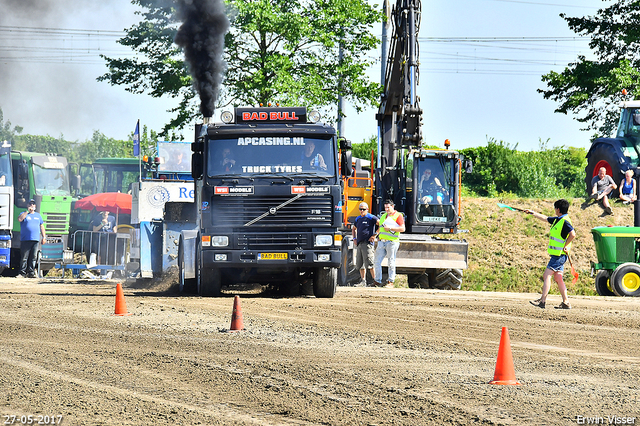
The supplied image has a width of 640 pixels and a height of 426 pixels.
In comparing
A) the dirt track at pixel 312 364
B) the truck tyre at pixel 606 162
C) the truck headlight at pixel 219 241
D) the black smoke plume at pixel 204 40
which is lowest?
the dirt track at pixel 312 364

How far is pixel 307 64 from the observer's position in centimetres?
2864

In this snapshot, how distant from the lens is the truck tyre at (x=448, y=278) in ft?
64.1

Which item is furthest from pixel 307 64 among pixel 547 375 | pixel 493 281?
pixel 547 375

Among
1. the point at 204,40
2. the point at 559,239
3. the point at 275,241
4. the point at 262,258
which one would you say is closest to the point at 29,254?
the point at 204,40

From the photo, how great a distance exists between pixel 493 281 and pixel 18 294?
1710 centimetres

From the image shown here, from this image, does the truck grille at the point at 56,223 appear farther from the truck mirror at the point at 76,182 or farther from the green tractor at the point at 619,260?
the green tractor at the point at 619,260

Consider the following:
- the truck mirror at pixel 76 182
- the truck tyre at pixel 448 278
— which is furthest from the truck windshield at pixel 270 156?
the truck mirror at pixel 76 182

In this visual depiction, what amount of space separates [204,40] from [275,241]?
30.1ft

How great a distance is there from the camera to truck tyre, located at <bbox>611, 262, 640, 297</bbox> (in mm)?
18531

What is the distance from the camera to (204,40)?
2159 cm

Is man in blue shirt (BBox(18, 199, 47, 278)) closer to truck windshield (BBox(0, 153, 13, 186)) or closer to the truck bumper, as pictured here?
truck windshield (BBox(0, 153, 13, 186))

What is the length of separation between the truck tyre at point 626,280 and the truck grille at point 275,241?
822cm

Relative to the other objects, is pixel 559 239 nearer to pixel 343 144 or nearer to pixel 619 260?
pixel 343 144

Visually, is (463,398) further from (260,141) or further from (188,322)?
(260,141)
